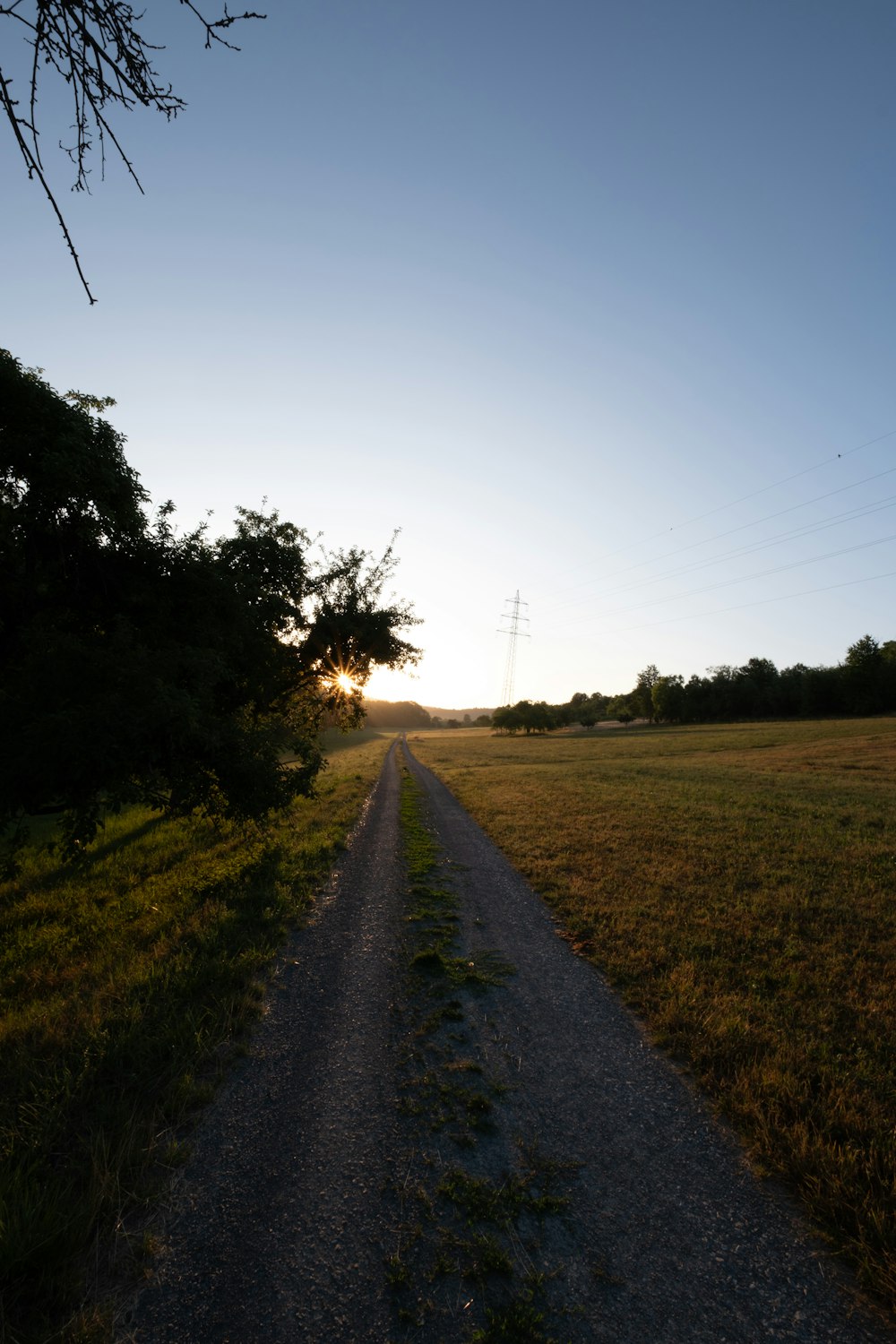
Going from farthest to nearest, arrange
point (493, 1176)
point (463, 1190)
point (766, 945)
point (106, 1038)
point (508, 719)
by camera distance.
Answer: point (508, 719), point (766, 945), point (106, 1038), point (493, 1176), point (463, 1190)

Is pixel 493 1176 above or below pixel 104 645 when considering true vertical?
below

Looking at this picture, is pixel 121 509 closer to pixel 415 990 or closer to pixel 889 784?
pixel 415 990

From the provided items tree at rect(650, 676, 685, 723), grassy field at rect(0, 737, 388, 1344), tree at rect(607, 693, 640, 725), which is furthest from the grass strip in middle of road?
tree at rect(607, 693, 640, 725)

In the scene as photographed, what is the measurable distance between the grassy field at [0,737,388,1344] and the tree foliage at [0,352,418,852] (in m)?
2.10

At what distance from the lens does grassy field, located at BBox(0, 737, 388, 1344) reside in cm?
374

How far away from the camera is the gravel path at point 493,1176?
11.6ft

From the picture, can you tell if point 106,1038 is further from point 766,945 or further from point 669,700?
point 669,700

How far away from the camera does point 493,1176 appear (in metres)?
4.65

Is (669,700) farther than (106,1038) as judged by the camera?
Yes

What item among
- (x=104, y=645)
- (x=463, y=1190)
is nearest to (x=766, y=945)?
(x=463, y=1190)

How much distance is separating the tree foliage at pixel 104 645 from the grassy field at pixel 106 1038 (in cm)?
210

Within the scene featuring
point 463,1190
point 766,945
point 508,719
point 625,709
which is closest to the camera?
point 463,1190

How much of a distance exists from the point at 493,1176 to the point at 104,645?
370 inches

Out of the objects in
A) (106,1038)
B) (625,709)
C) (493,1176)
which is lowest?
(493,1176)
